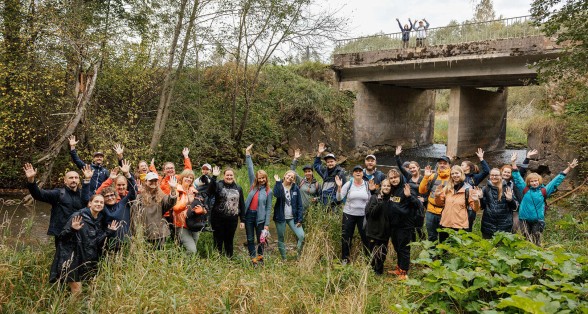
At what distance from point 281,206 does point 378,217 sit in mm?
1440

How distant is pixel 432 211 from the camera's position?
20.5 feet

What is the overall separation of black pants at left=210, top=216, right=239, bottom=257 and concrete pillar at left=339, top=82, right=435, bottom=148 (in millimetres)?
13966

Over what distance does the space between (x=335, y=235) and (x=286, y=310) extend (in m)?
2.65

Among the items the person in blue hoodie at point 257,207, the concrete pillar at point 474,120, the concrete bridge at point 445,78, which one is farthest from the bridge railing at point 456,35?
the person in blue hoodie at point 257,207

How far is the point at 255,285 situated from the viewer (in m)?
4.48

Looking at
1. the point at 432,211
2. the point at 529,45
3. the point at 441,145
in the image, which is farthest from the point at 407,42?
the point at 432,211

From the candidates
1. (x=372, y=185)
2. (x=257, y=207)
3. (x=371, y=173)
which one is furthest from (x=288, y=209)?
(x=371, y=173)

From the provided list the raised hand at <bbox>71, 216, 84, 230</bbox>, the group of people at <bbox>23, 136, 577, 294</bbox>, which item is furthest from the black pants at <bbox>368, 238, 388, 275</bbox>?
the raised hand at <bbox>71, 216, 84, 230</bbox>

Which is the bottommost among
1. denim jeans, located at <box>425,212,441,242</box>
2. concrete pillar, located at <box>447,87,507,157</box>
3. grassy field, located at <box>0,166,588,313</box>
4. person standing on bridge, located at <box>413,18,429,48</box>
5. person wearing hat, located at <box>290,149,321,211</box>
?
grassy field, located at <box>0,166,588,313</box>

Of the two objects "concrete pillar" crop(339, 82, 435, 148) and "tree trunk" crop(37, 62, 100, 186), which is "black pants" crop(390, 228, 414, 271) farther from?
"concrete pillar" crop(339, 82, 435, 148)

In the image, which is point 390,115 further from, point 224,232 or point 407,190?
point 224,232

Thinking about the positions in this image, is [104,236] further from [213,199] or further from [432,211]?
[432,211]

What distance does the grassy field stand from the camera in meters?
3.68

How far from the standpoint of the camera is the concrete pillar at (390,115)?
19656 mm
